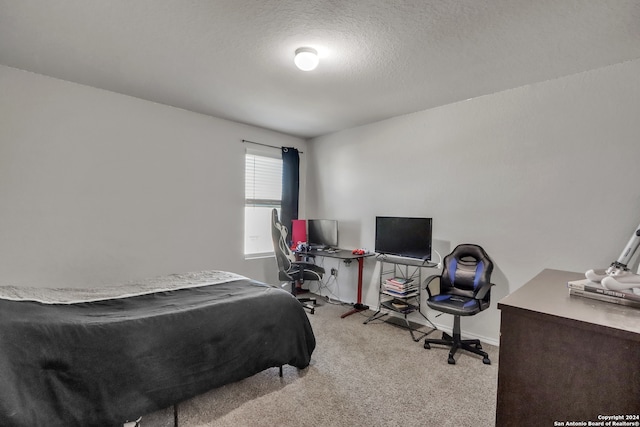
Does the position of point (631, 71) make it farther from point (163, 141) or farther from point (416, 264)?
point (163, 141)

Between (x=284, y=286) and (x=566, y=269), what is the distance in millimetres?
3482

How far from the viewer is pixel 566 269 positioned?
2654 mm

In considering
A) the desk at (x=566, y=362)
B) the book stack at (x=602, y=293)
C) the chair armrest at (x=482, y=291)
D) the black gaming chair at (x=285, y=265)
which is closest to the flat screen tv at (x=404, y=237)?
the chair armrest at (x=482, y=291)

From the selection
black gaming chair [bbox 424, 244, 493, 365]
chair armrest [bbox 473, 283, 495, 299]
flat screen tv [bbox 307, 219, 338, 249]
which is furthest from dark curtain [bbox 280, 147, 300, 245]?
chair armrest [bbox 473, 283, 495, 299]

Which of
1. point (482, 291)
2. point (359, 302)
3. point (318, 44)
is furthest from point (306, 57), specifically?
point (359, 302)

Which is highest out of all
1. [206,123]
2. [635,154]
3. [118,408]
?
[206,123]

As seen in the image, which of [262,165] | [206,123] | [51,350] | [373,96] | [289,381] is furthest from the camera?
[262,165]

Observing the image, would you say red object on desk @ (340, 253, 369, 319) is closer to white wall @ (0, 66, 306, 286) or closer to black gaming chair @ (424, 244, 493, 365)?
black gaming chair @ (424, 244, 493, 365)

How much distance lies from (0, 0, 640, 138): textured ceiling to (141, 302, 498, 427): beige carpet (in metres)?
2.53

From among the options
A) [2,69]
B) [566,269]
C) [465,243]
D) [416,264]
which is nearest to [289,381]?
[416,264]

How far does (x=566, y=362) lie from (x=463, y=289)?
6.23 ft

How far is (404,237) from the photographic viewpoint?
3.54m

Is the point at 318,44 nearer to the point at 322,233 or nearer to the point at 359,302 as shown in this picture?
the point at 322,233

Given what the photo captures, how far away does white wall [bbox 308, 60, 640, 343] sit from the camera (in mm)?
2457
